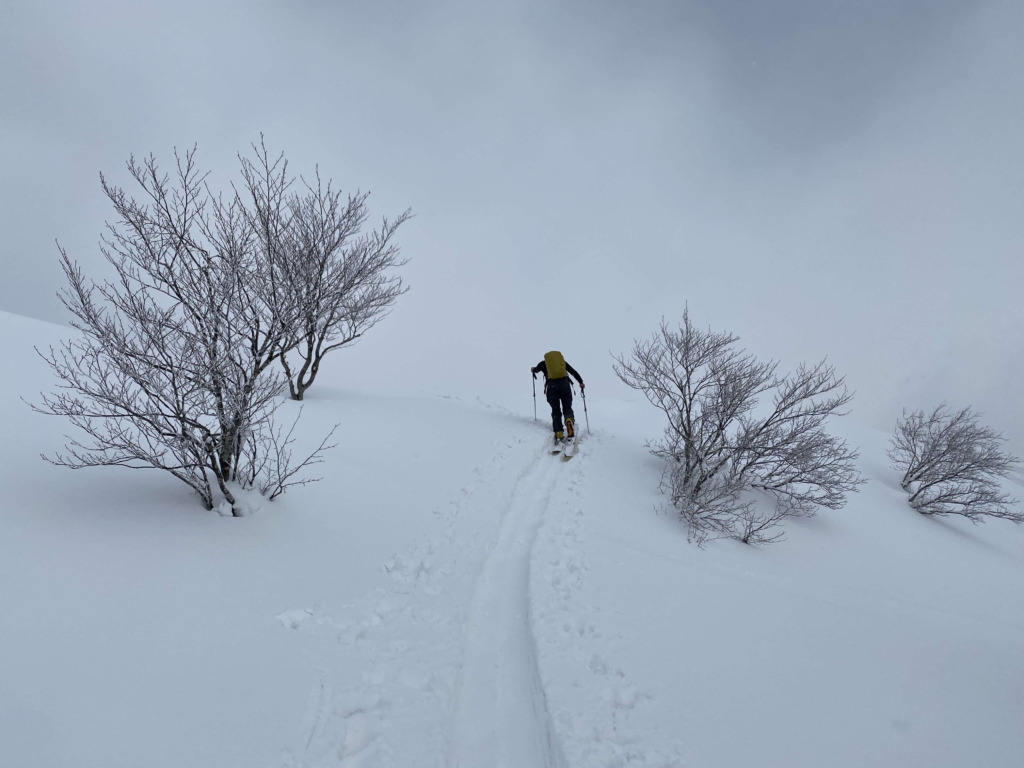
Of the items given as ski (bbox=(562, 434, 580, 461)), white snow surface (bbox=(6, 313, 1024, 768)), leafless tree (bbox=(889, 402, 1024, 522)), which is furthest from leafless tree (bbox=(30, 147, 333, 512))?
leafless tree (bbox=(889, 402, 1024, 522))

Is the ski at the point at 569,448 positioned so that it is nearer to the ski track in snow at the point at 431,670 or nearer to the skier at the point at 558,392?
the skier at the point at 558,392

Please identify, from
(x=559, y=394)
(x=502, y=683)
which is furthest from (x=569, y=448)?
(x=502, y=683)

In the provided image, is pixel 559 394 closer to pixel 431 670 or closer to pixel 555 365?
pixel 555 365

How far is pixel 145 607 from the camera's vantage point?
9.57ft

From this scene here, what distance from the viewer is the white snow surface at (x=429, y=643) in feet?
7.99

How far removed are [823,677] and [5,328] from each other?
1345 centimetres

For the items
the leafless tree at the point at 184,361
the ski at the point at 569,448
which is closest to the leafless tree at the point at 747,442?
the ski at the point at 569,448

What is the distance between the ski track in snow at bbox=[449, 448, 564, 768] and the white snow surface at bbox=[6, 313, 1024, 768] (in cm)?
2

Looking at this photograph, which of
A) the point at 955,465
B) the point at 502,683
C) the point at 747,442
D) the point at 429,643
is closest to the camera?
the point at 502,683

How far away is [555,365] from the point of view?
1097 centimetres

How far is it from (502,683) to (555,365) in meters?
8.45

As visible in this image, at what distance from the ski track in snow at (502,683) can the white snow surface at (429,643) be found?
2 cm

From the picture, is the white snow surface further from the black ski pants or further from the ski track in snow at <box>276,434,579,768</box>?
the black ski pants

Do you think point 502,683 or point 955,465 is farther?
point 955,465
